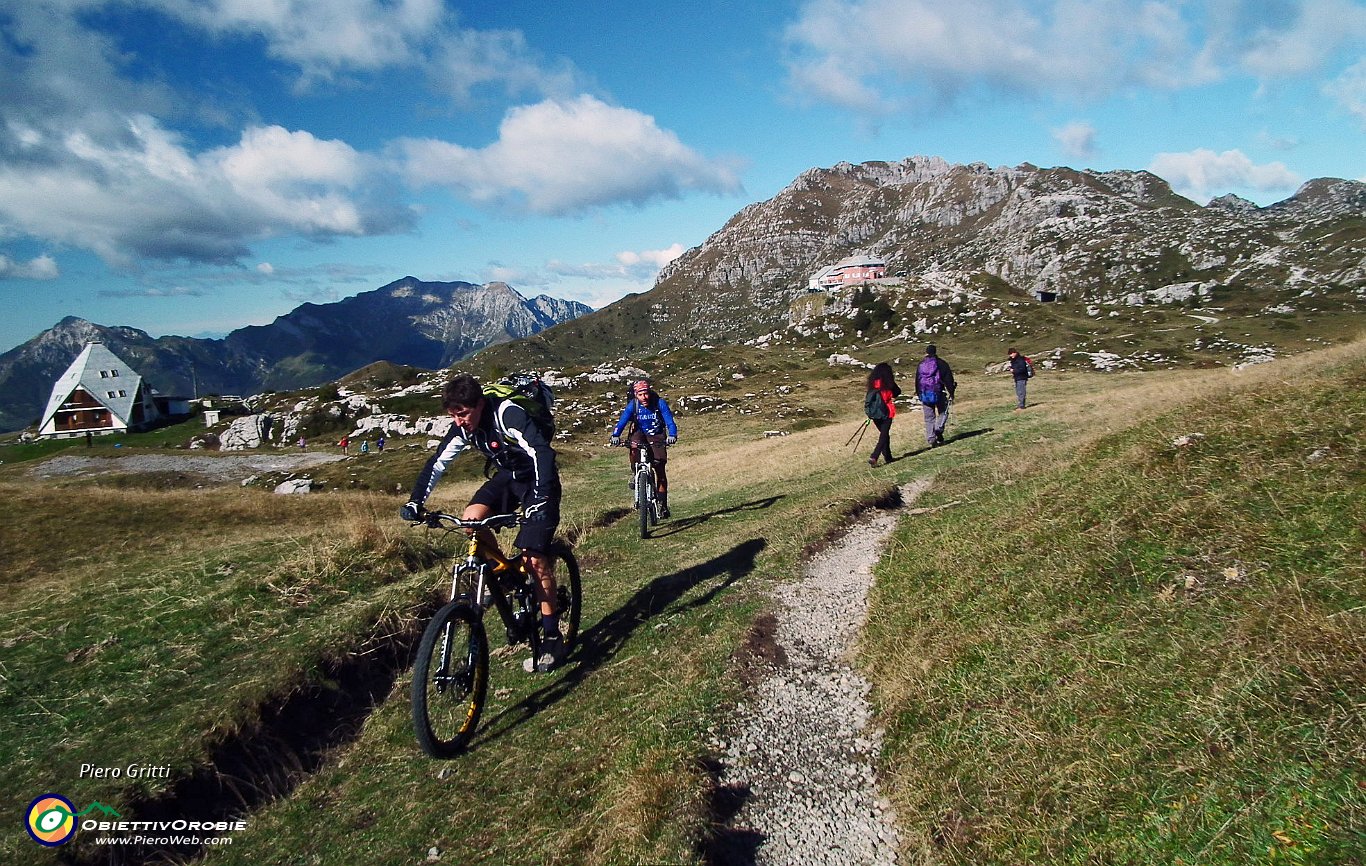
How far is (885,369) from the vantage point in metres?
19.0

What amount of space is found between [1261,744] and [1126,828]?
3.37ft

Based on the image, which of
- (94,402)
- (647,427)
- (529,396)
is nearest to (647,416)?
(647,427)

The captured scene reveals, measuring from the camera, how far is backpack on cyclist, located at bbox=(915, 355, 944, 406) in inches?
794

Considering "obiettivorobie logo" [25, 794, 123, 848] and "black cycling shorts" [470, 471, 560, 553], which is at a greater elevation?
"black cycling shorts" [470, 471, 560, 553]

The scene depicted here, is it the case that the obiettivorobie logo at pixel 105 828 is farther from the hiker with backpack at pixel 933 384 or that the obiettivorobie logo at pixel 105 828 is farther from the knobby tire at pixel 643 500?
the hiker with backpack at pixel 933 384

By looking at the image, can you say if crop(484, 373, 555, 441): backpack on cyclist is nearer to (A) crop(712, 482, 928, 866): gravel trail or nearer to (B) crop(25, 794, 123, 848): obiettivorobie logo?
(A) crop(712, 482, 928, 866): gravel trail

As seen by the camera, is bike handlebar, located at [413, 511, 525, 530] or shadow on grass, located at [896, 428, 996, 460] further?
shadow on grass, located at [896, 428, 996, 460]

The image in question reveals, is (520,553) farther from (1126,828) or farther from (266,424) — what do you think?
(266,424)

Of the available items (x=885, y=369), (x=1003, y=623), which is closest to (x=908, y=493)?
(x=885, y=369)

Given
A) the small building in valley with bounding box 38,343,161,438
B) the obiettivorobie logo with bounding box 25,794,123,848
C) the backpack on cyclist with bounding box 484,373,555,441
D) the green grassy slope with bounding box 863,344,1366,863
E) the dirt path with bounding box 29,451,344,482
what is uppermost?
the small building in valley with bounding box 38,343,161,438

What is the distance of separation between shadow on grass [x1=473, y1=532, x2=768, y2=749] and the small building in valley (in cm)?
12892

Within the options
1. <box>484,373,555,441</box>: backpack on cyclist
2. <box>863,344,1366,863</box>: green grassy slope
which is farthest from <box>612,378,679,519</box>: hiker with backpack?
<box>863,344,1366,863</box>: green grassy slope

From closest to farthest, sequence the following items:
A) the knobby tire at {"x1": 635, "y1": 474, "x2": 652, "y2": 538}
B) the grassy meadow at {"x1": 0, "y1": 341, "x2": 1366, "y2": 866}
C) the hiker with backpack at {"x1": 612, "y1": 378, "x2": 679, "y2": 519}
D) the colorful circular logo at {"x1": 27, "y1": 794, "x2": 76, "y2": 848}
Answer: the grassy meadow at {"x1": 0, "y1": 341, "x2": 1366, "y2": 866} → the colorful circular logo at {"x1": 27, "y1": 794, "x2": 76, "y2": 848} → the knobby tire at {"x1": 635, "y1": 474, "x2": 652, "y2": 538} → the hiker with backpack at {"x1": 612, "y1": 378, "x2": 679, "y2": 519}

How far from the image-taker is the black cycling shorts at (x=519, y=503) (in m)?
A: 7.96
